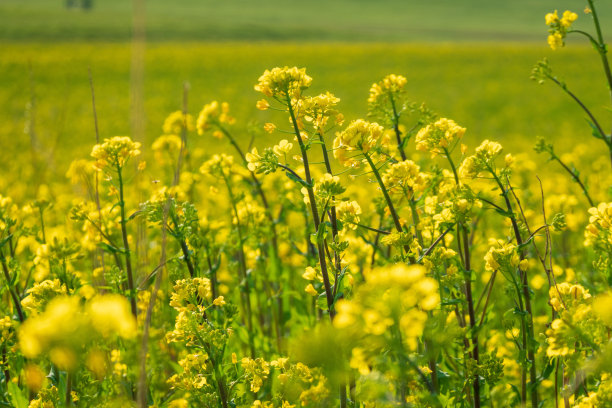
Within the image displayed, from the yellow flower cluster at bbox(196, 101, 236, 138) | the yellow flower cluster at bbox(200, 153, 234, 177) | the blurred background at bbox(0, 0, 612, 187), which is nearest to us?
the yellow flower cluster at bbox(200, 153, 234, 177)

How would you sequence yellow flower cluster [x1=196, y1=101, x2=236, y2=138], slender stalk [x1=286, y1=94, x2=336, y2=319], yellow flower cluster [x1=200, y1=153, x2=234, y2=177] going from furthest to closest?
yellow flower cluster [x1=196, y1=101, x2=236, y2=138] → yellow flower cluster [x1=200, y1=153, x2=234, y2=177] → slender stalk [x1=286, y1=94, x2=336, y2=319]

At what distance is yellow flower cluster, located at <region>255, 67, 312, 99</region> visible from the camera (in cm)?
166

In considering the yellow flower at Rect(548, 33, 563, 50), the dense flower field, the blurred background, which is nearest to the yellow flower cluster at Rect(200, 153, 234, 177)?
the dense flower field

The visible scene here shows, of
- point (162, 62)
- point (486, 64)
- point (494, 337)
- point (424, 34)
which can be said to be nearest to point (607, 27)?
point (424, 34)

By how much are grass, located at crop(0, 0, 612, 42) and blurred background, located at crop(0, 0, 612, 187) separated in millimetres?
391

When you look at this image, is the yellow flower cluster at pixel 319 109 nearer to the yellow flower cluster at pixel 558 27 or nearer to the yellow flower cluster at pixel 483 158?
the yellow flower cluster at pixel 483 158

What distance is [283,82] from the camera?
65.8 inches

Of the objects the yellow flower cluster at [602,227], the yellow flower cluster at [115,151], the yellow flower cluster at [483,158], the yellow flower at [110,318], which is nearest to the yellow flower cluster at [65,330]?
the yellow flower at [110,318]

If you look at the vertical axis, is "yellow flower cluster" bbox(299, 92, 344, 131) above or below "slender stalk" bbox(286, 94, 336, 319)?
above

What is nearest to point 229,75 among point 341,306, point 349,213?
point 349,213

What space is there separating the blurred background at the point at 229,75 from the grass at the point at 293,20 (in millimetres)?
391

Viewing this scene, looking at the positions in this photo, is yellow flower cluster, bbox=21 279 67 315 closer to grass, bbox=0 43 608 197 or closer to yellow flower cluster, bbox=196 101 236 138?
yellow flower cluster, bbox=196 101 236 138

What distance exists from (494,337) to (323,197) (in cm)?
121

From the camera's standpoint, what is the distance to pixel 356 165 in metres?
1.79
